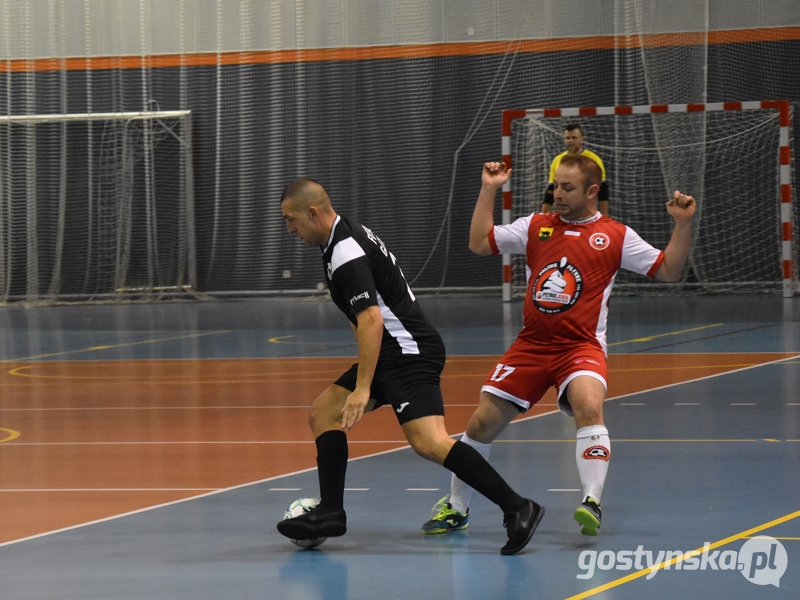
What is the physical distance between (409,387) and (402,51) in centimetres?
1417

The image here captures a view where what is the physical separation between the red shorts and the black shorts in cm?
32

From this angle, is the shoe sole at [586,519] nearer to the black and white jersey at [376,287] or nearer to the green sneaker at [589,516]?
the green sneaker at [589,516]

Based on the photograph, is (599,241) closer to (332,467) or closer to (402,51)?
(332,467)

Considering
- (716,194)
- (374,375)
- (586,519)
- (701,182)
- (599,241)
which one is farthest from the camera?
(716,194)

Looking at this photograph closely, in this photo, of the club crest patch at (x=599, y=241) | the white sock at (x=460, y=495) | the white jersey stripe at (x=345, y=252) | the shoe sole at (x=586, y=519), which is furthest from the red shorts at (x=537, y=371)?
the white jersey stripe at (x=345, y=252)

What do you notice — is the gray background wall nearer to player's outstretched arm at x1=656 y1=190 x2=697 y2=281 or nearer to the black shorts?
player's outstretched arm at x1=656 y1=190 x2=697 y2=281

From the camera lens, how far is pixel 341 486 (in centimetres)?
499

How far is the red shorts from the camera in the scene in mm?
5062

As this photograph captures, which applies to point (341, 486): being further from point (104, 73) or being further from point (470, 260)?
point (104, 73)

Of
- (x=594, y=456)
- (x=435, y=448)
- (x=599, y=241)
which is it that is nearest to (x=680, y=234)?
(x=599, y=241)

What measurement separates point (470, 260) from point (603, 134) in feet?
8.58

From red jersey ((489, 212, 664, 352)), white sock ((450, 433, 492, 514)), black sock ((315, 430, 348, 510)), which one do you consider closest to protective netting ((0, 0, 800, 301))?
red jersey ((489, 212, 664, 352))

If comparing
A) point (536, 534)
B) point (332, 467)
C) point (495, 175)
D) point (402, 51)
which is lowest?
point (536, 534)

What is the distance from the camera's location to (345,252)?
189 inches
